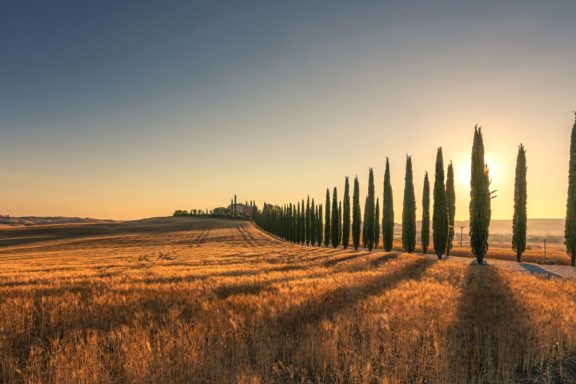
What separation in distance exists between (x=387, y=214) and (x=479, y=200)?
13.6 m

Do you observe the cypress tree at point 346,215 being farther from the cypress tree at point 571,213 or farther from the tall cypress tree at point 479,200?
the cypress tree at point 571,213

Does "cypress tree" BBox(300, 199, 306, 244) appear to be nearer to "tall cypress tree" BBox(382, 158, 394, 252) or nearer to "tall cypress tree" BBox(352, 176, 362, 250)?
"tall cypress tree" BBox(352, 176, 362, 250)

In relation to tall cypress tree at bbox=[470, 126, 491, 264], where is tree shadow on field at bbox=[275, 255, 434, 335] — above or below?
below

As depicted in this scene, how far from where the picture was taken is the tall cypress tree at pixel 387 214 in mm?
40156

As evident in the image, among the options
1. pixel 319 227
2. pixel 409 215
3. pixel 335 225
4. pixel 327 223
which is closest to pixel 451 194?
pixel 409 215

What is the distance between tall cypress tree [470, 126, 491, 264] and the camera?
2736cm

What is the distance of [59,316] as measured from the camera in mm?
6965

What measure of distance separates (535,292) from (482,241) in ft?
58.9

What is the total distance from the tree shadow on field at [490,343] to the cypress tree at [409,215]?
29280mm

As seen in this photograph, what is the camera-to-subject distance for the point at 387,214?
41.2 meters

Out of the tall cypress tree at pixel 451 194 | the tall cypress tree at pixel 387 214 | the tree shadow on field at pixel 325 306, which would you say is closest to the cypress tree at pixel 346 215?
the tall cypress tree at pixel 387 214

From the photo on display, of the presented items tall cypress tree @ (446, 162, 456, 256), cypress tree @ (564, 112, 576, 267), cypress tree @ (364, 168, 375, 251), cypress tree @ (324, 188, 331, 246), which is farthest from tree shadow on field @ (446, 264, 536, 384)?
cypress tree @ (324, 188, 331, 246)

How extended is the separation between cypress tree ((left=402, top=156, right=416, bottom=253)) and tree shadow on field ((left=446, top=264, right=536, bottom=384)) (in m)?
29.3

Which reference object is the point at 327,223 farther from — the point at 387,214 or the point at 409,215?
the point at 409,215
